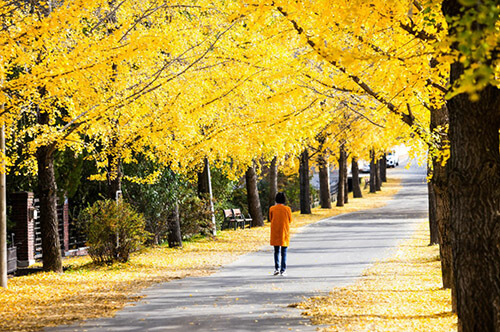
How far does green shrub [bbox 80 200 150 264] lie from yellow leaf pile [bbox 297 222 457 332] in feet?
19.6

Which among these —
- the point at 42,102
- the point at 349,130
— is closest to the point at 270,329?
the point at 42,102

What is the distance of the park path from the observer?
9.62 m

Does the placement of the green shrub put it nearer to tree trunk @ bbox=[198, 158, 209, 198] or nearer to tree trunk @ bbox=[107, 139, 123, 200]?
tree trunk @ bbox=[107, 139, 123, 200]

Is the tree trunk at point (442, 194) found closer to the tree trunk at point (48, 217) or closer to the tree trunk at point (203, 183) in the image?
the tree trunk at point (48, 217)

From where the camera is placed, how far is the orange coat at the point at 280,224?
50.1 ft

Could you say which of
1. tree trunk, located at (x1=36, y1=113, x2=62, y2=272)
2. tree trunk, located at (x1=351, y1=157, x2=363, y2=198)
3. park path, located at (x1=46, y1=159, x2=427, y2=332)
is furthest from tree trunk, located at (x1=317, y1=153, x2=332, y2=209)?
tree trunk, located at (x1=36, y1=113, x2=62, y2=272)

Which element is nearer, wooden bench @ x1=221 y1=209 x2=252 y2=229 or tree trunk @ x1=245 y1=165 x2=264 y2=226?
wooden bench @ x1=221 y1=209 x2=252 y2=229

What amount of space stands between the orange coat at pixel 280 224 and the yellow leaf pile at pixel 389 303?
182 centimetres

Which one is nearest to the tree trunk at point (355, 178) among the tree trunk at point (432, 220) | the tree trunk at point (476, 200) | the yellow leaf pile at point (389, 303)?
the tree trunk at point (432, 220)

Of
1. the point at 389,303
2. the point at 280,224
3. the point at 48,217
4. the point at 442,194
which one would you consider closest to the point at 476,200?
the point at 389,303

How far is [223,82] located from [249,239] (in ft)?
25.2

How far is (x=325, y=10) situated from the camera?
380 inches

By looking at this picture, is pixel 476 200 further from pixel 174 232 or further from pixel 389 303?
Answer: pixel 174 232

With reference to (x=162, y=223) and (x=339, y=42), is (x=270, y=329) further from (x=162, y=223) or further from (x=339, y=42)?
(x=162, y=223)
